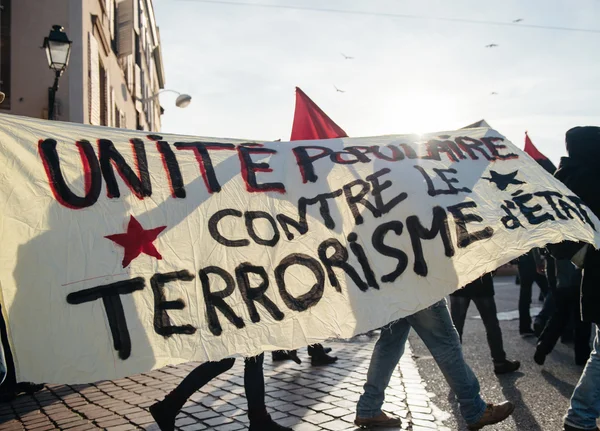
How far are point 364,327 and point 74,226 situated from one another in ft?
5.56

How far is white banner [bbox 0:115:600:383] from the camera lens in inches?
126

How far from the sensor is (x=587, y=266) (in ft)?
13.7

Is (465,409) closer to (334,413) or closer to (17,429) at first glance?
(334,413)

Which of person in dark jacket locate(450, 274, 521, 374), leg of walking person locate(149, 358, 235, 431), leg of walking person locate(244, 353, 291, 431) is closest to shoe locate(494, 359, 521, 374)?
person in dark jacket locate(450, 274, 521, 374)

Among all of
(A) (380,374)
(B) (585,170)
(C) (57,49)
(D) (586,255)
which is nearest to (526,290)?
(B) (585,170)

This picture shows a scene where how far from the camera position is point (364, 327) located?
3.67 meters

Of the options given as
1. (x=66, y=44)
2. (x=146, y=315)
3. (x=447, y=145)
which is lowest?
(x=146, y=315)

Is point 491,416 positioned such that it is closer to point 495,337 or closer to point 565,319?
point 495,337

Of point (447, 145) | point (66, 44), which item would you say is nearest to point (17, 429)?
point (447, 145)

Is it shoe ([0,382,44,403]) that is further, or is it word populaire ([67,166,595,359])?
shoe ([0,382,44,403])

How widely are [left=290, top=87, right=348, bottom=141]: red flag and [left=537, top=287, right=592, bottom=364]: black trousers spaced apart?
273 cm

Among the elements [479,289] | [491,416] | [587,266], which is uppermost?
[587,266]

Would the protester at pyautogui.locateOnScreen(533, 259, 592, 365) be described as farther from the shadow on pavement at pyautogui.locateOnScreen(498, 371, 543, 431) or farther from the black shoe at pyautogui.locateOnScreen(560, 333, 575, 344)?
the black shoe at pyautogui.locateOnScreen(560, 333, 575, 344)

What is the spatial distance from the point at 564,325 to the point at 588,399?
2.33 m
